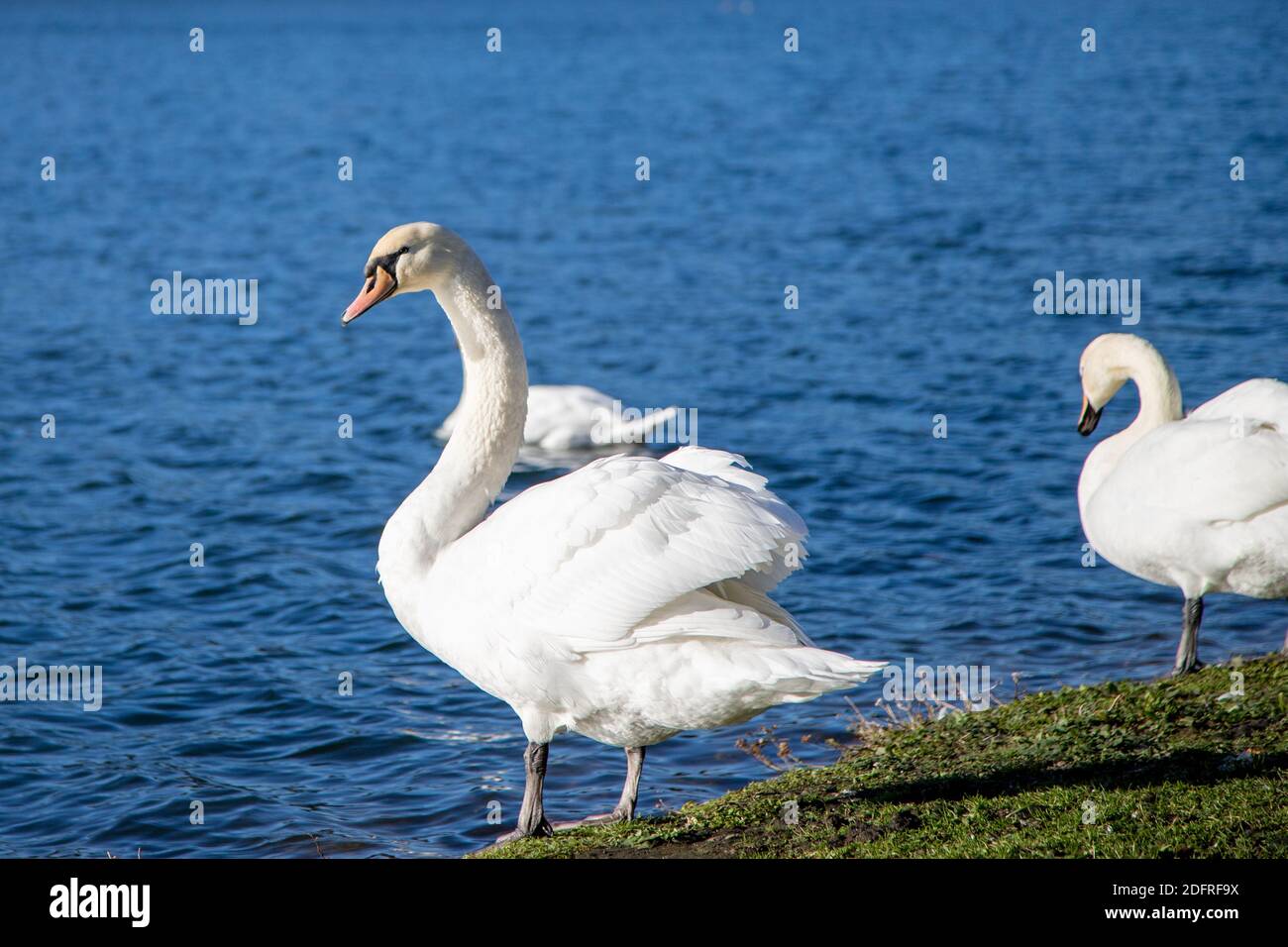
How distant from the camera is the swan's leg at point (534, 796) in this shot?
6055 millimetres

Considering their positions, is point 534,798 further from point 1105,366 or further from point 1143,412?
point 1105,366

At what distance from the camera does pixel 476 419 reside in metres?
6.37

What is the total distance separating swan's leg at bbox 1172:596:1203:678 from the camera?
7.82m

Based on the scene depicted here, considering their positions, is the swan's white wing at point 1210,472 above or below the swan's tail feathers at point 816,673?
above

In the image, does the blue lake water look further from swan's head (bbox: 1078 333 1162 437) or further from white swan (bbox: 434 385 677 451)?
swan's head (bbox: 1078 333 1162 437)

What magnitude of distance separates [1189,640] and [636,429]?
653 cm

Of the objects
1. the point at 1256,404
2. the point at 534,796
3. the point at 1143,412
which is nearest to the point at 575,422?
the point at 1143,412

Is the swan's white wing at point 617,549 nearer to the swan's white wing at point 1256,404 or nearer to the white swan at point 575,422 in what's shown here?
the swan's white wing at point 1256,404

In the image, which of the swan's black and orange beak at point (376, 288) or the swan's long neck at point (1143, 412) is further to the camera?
the swan's long neck at point (1143, 412)

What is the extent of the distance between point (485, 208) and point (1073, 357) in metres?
12.6

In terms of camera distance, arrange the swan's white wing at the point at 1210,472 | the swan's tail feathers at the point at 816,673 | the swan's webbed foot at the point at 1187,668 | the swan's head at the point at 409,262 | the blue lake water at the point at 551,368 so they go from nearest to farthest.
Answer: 1. the swan's tail feathers at the point at 816,673
2. the swan's head at the point at 409,262
3. the swan's white wing at the point at 1210,472
4. the swan's webbed foot at the point at 1187,668
5. the blue lake water at the point at 551,368

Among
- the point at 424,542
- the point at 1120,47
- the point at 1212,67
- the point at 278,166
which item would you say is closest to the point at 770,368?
the point at 424,542

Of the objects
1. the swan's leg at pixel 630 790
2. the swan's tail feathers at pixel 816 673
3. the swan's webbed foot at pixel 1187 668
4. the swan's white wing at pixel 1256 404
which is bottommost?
the swan's leg at pixel 630 790

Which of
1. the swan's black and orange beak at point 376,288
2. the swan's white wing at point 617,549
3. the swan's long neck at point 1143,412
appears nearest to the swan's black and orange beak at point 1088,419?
the swan's long neck at point 1143,412
